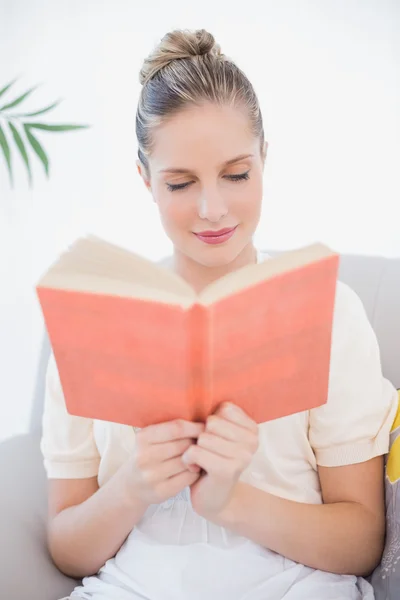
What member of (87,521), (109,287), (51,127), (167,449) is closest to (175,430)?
(167,449)

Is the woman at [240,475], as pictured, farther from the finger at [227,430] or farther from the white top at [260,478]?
the finger at [227,430]

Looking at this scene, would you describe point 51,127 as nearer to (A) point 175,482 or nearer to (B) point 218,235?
(B) point 218,235

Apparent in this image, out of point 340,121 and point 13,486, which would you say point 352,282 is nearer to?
point 340,121

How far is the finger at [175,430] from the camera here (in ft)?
2.28

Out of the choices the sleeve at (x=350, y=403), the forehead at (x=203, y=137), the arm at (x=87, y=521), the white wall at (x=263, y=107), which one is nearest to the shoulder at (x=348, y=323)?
the sleeve at (x=350, y=403)

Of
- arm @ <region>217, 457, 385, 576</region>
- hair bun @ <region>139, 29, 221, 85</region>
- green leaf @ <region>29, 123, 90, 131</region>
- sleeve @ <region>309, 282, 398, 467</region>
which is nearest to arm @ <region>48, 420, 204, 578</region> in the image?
arm @ <region>217, 457, 385, 576</region>

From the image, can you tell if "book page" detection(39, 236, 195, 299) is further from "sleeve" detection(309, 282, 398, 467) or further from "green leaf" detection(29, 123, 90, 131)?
"green leaf" detection(29, 123, 90, 131)

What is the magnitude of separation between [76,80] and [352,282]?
100 cm

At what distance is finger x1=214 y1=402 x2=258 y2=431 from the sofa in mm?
395

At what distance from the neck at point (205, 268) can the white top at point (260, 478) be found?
16 cm

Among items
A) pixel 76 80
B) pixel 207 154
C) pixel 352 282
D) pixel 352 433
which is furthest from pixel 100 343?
pixel 76 80

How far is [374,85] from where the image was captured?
5.40 ft

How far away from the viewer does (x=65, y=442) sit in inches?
40.5

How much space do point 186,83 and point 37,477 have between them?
760 millimetres
